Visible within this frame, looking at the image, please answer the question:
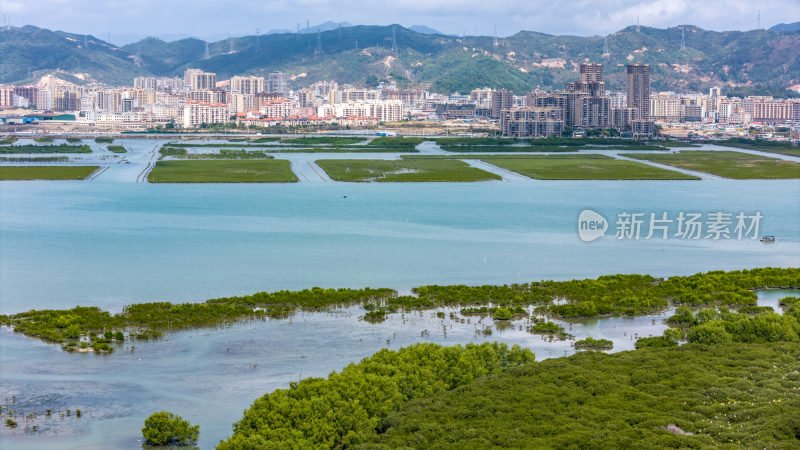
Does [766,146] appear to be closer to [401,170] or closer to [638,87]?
[638,87]

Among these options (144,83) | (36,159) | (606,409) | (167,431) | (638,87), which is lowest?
(167,431)

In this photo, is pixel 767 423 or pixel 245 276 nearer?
pixel 767 423

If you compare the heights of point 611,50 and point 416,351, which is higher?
point 611,50

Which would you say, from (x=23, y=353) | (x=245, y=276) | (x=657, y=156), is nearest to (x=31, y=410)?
(x=23, y=353)

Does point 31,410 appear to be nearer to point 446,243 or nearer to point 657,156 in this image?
point 446,243

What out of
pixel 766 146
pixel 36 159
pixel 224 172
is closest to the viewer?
pixel 224 172

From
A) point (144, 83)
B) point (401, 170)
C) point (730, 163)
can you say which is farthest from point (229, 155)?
point (144, 83)
